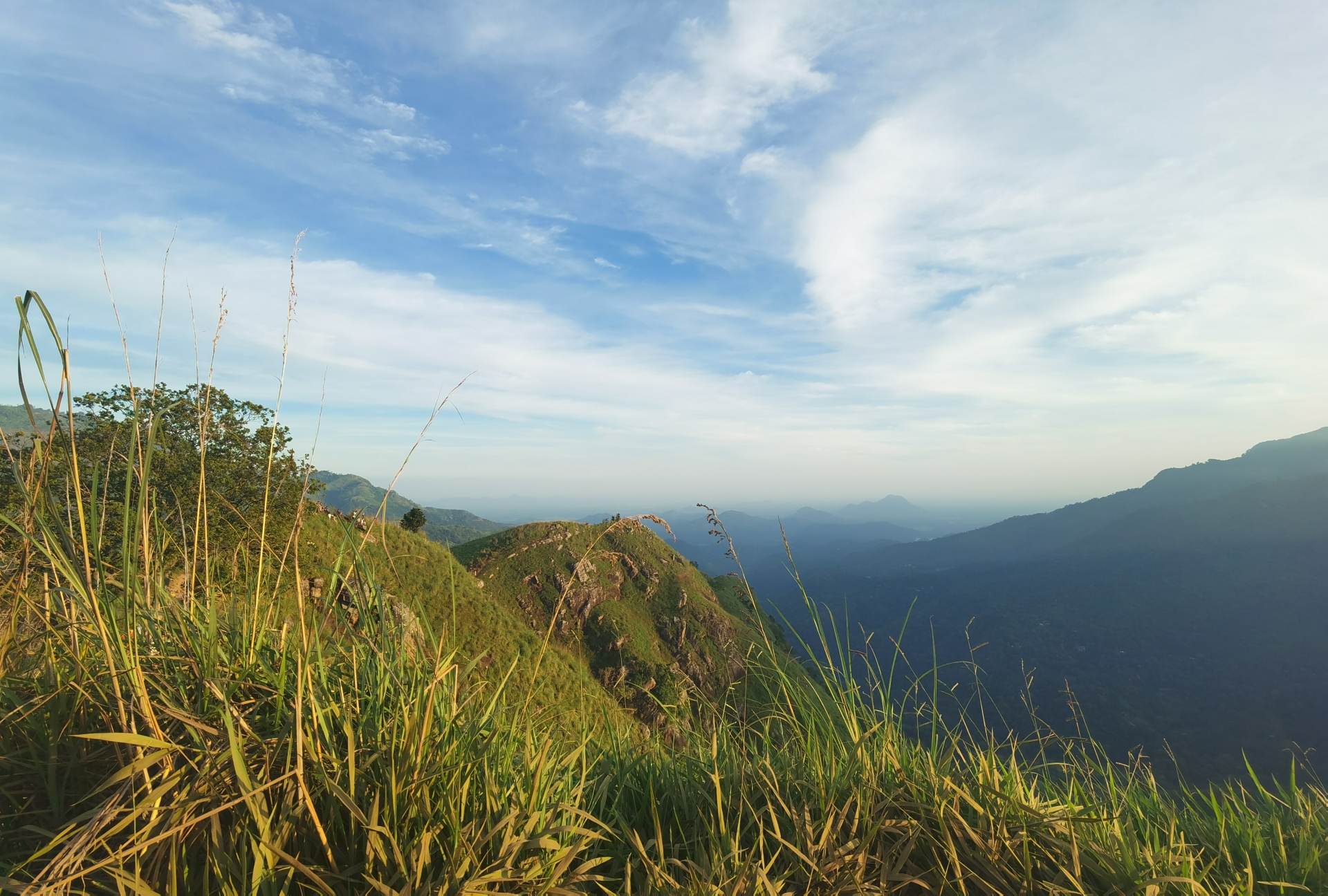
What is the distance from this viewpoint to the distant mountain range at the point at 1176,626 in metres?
93.9

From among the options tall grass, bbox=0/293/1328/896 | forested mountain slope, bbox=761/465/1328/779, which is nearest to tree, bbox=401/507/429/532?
tall grass, bbox=0/293/1328/896

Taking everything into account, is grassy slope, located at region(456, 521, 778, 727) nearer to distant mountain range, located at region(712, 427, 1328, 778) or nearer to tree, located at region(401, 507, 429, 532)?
tree, located at region(401, 507, 429, 532)

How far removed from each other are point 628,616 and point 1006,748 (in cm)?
5320

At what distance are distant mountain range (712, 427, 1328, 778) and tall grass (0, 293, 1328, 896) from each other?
6887 cm

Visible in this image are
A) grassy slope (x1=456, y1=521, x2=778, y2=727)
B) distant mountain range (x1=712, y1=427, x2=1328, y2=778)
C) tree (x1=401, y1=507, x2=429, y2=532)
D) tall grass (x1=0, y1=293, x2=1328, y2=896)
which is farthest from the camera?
distant mountain range (x1=712, y1=427, x2=1328, y2=778)

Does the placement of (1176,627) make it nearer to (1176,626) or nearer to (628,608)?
(1176,626)

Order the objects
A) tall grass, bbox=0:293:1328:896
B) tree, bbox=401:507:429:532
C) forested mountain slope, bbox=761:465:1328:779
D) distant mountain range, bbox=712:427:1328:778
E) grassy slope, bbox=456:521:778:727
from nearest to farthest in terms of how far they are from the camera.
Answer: tall grass, bbox=0:293:1328:896 < tree, bbox=401:507:429:532 < grassy slope, bbox=456:521:778:727 < forested mountain slope, bbox=761:465:1328:779 < distant mountain range, bbox=712:427:1328:778

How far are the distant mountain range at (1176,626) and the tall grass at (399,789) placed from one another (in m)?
68.9

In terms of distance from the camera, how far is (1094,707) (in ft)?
328

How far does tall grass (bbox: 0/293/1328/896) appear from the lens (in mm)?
1644

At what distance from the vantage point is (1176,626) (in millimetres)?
131375

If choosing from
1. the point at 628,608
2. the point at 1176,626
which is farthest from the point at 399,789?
the point at 1176,626

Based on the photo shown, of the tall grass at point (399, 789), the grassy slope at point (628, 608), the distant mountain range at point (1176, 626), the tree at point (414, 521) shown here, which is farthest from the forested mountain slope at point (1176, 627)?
the tall grass at point (399, 789)

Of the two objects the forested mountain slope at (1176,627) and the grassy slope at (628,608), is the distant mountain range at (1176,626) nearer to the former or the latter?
the forested mountain slope at (1176,627)
